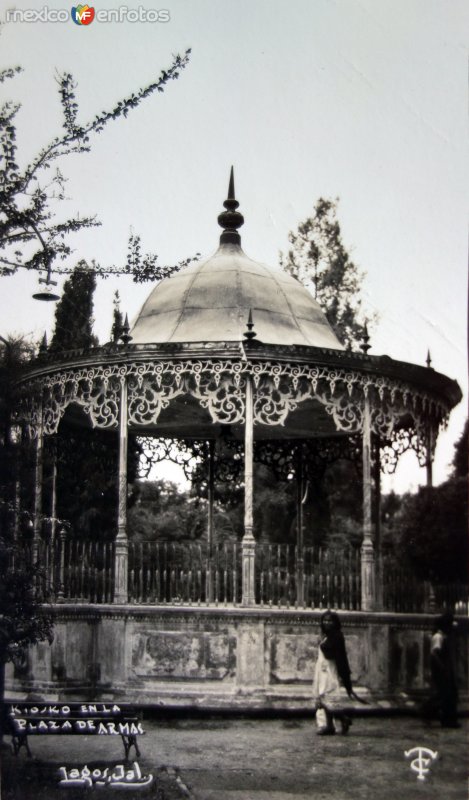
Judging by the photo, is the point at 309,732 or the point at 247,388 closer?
the point at 309,732

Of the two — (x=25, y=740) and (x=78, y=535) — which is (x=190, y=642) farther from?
(x=78, y=535)

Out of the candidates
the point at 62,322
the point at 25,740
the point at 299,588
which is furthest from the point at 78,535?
the point at 25,740

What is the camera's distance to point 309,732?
13.0m

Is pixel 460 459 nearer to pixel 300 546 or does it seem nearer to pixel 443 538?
pixel 443 538

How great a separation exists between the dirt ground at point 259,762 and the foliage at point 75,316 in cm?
1539

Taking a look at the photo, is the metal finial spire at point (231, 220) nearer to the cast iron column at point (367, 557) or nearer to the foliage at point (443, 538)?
the cast iron column at point (367, 557)

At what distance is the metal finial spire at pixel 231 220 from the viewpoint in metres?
19.2

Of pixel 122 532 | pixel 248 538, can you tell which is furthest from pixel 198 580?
pixel 122 532

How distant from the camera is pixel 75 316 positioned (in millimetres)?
28641

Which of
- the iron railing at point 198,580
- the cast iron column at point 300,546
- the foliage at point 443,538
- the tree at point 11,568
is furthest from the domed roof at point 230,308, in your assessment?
the foliage at point 443,538

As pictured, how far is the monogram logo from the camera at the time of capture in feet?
34.1

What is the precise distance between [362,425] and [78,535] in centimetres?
1357

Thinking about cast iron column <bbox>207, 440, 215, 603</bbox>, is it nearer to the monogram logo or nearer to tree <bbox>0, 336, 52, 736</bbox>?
the monogram logo

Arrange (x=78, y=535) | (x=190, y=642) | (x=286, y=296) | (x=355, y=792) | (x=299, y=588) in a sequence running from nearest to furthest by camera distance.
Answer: (x=355, y=792)
(x=190, y=642)
(x=286, y=296)
(x=299, y=588)
(x=78, y=535)
